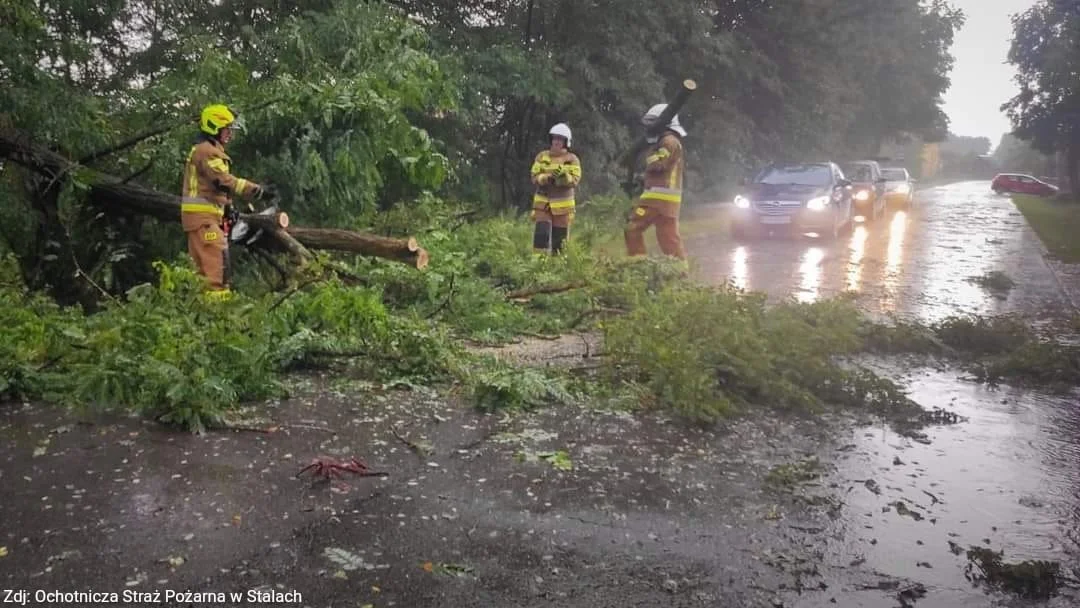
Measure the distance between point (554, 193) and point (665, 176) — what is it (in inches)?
53.0

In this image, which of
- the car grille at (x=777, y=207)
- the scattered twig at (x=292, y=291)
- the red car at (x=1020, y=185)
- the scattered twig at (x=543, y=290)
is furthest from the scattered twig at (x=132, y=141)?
the red car at (x=1020, y=185)

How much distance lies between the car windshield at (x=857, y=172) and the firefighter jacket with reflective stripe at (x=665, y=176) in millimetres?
13352

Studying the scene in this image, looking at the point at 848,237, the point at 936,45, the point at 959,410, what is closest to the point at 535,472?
the point at 959,410

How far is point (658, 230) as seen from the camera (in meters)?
10.2

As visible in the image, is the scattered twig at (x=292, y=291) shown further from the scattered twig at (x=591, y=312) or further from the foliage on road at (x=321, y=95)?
the scattered twig at (x=591, y=312)

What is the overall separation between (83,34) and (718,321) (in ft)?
24.0

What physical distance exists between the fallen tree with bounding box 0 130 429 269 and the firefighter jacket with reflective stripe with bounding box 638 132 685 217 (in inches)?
136

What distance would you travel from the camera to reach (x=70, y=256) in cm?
809

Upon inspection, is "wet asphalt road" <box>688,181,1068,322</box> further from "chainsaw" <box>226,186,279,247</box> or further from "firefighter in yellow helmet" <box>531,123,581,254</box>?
"chainsaw" <box>226,186,279,247</box>

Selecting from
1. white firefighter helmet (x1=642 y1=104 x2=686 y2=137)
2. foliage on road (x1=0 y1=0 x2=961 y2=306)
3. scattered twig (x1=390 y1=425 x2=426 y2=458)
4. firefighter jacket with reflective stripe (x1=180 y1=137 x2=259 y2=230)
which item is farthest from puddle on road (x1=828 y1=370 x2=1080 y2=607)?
foliage on road (x1=0 y1=0 x2=961 y2=306)

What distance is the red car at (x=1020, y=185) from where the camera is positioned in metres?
46.8

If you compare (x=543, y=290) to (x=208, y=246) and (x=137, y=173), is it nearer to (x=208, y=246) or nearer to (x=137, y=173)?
(x=208, y=246)

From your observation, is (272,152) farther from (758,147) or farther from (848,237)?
(758,147)

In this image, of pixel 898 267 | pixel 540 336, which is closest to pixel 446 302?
pixel 540 336
